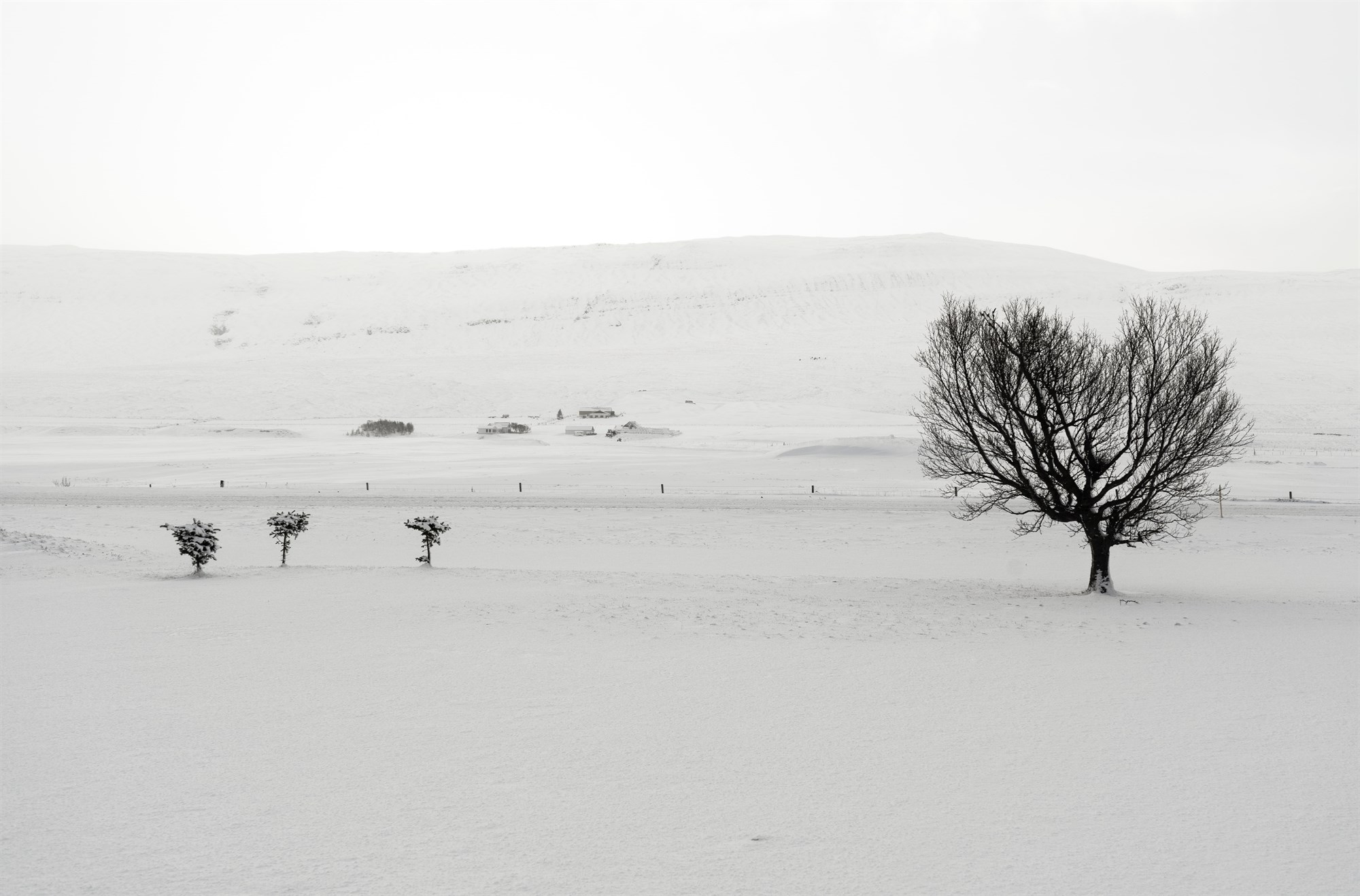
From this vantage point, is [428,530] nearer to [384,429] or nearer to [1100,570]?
[1100,570]

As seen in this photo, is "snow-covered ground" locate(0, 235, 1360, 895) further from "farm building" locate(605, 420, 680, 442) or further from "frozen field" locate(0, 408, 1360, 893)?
"farm building" locate(605, 420, 680, 442)

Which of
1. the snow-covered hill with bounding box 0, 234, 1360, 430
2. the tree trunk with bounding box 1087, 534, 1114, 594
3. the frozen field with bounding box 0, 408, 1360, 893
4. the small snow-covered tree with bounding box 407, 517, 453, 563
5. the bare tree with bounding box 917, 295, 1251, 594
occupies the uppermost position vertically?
the snow-covered hill with bounding box 0, 234, 1360, 430

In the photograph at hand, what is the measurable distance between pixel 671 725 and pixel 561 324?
300 ft

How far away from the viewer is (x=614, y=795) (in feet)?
19.9

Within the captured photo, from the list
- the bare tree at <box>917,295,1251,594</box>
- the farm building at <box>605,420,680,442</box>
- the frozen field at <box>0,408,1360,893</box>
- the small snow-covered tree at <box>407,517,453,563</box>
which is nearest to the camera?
the frozen field at <box>0,408,1360,893</box>

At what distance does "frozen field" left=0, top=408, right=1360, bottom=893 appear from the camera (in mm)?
5219

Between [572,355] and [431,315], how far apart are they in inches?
1031

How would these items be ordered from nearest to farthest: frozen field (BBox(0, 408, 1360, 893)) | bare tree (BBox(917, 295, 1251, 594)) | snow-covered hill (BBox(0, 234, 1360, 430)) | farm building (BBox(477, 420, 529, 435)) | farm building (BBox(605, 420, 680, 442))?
frozen field (BBox(0, 408, 1360, 893))
bare tree (BBox(917, 295, 1251, 594))
farm building (BBox(605, 420, 680, 442))
farm building (BBox(477, 420, 529, 435))
snow-covered hill (BBox(0, 234, 1360, 430))

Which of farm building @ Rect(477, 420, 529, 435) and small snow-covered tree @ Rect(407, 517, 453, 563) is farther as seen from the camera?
farm building @ Rect(477, 420, 529, 435)

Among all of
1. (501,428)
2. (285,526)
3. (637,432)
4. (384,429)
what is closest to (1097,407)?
(285,526)

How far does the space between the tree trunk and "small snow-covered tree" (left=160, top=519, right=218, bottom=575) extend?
41.9ft

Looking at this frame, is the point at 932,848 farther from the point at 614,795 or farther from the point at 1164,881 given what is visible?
the point at 614,795

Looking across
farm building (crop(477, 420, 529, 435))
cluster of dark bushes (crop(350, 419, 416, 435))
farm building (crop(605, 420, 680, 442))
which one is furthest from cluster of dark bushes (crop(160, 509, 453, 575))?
cluster of dark bushes (crop(350, 419, 416, 435))

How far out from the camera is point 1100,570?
48.7ft
